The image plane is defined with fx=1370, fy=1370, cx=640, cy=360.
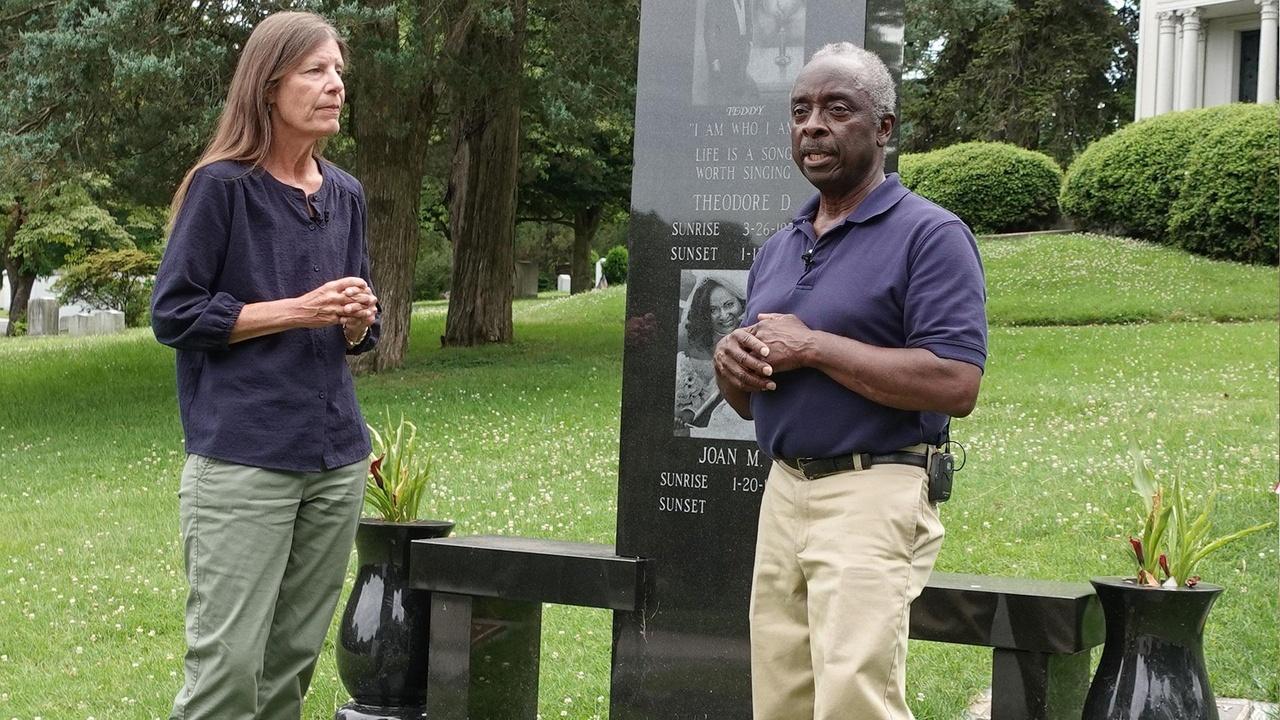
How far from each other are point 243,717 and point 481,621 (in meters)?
1.47

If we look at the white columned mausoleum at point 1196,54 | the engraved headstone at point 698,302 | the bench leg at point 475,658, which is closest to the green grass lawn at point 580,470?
the bench leg at point 475,658

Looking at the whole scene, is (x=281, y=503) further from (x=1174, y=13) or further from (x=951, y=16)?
(x=1174, y=13)

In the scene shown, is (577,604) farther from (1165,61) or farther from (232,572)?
(1165,61)

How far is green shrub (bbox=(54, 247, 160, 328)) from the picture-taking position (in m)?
36.6

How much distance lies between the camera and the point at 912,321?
320 centimetres

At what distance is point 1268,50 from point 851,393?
114 ft

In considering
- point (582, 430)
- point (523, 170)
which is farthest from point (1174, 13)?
point (582, 430)

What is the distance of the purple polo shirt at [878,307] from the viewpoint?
316 centimetres

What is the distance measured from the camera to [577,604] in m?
4.95

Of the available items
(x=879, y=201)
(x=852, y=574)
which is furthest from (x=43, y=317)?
(x=852, y=574)

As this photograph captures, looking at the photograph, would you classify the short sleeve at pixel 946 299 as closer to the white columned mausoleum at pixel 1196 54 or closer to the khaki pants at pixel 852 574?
the khaki pants at pixel 852 574

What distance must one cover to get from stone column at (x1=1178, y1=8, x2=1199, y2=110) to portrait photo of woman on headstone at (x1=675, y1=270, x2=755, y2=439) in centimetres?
3549

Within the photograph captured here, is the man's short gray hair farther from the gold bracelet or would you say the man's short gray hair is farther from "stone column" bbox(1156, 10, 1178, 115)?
"stone column" bbox(1156, 10, 1178, 115)

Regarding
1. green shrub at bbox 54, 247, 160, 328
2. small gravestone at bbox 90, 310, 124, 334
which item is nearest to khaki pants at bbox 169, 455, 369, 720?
small gravestone at bbox 90, 310, 124, 334
